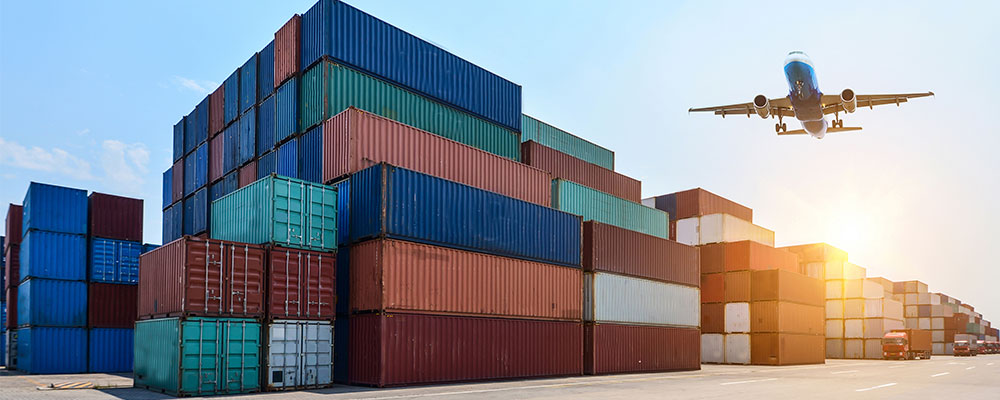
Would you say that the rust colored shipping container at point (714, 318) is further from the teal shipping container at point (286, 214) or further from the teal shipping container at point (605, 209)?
the teal shipping container at point (286, 214)

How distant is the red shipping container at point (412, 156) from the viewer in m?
25.8

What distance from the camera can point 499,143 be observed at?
3416 cm

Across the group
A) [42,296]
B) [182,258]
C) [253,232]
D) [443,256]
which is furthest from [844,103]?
[42,296]

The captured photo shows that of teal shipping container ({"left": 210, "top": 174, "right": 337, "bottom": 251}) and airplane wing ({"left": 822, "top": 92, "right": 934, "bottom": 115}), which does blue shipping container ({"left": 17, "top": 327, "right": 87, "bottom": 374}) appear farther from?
airplane wing ({"left": 822, "top": 92, "right": 934, "bottom": 115})

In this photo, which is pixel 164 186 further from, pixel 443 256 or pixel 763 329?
pixel 763 329

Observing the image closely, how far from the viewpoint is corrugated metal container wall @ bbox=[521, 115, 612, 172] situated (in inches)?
1554

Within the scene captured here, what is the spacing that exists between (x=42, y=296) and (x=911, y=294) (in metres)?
116

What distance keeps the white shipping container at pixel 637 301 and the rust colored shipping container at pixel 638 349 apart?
439 millimetres

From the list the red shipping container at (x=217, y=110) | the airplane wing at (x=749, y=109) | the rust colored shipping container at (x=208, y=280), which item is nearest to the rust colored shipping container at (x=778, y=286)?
the airplane wing at (x=749, y=109)

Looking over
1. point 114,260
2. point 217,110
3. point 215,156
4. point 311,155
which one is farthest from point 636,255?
point 114,260

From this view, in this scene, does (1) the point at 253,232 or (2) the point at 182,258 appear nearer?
(2) the point at 182,258

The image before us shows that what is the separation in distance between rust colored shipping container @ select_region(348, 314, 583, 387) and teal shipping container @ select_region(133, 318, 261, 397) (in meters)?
3.60

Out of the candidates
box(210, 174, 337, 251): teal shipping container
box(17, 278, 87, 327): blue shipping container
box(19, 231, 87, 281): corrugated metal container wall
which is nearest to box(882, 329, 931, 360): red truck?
box(210, 174, 337, 251): teal shipping container

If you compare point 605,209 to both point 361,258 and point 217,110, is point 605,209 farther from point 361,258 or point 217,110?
point 217,110
